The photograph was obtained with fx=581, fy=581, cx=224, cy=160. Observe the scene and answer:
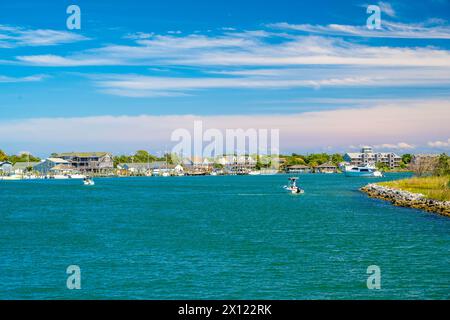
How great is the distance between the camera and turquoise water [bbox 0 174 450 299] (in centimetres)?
2180

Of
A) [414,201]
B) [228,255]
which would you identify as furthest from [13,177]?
[228,255]

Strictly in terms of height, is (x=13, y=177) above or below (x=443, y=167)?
below

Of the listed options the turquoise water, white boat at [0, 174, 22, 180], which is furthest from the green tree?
white boat at [0, 174, 22, 180]

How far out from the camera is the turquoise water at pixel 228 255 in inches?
858

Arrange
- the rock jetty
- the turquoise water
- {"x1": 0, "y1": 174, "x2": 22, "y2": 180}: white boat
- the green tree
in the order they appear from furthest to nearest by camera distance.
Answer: {"x1": 0, "y1": 174, "x2": 22, "y2": 180}: white boat < the green tree < the rock jetty < the turquoise water

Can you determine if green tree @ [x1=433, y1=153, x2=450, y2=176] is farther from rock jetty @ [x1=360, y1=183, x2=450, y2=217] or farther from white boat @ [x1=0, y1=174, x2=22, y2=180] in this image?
white boat @ [x1=0, y1=174, x2=22, y2=180]

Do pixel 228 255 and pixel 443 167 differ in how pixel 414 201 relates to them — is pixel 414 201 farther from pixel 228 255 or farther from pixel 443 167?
pixel 228 255

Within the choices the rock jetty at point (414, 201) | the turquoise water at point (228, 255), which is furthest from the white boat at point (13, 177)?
the turquoise water at point (228, 255)

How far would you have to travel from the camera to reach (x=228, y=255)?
2894 cm

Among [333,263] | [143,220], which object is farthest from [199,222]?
[333,263]

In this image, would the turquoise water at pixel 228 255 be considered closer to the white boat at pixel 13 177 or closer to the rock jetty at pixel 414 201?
the rock jetty at pixel 414 201
